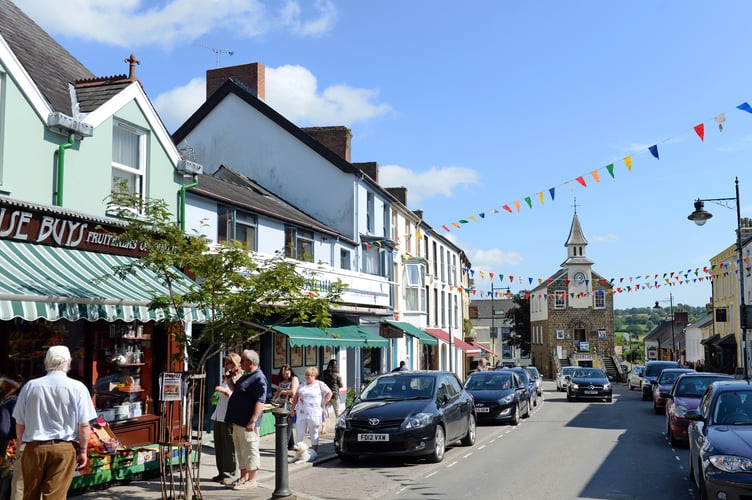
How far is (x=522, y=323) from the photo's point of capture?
93938 millimetres

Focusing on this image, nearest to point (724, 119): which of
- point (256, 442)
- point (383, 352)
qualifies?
point (256, 442)

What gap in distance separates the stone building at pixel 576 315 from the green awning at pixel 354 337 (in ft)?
192

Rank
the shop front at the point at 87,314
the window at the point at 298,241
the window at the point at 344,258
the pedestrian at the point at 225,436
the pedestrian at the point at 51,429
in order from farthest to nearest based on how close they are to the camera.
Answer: the window at the point at 344,258, the window at the point at 298,241, the pedestrian at the point at 225,436, the shop front at the point at 87,314, the pedestrian at the point at 51,429

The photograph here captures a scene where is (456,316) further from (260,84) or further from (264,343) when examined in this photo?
(264,343)

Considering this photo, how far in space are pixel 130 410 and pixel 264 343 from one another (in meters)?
7.53

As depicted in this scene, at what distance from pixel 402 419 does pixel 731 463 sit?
5.87 meters

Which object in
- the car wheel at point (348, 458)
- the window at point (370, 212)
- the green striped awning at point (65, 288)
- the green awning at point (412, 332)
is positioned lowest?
the car wheel at point (348, 458)

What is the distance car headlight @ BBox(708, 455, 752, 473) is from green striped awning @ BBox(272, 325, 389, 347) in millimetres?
8385

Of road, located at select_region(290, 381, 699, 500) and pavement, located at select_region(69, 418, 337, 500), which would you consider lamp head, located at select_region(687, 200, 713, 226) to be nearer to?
road, located at select_region(290, 381, 699, 500)

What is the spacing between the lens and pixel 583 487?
33.6 feet

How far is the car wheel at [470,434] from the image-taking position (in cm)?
1522

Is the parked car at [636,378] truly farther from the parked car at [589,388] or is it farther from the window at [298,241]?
the window at [298,241]

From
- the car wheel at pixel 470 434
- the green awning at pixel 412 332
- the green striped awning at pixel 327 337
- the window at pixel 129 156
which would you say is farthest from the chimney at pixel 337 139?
the car wheel at pixel 470 434

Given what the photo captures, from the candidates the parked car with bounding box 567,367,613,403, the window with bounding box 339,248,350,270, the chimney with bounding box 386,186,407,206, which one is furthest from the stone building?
the window with bounding box 339,248,350,270
